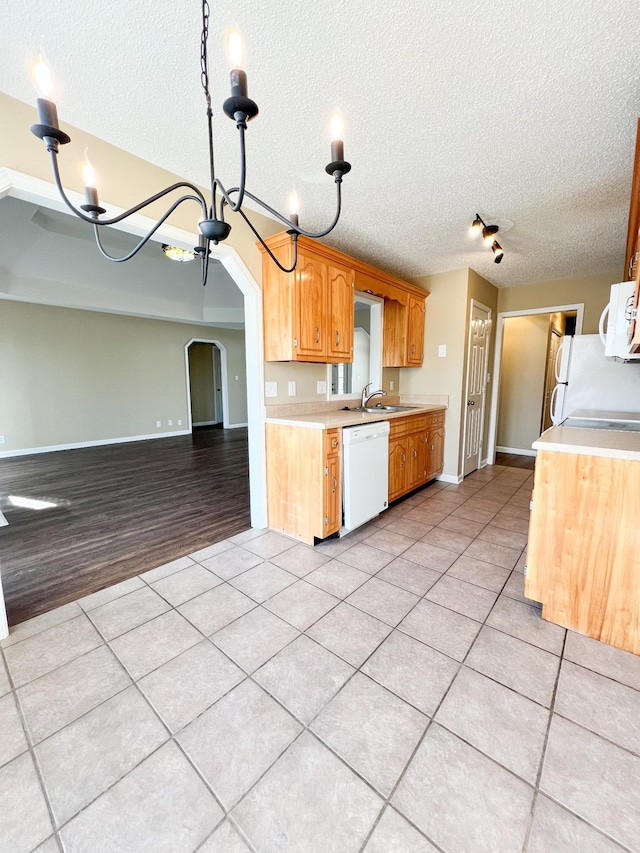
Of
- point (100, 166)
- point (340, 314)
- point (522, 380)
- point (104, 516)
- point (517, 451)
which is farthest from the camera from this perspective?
point (517, 451)

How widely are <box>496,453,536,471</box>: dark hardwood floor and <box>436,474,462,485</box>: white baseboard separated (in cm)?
133

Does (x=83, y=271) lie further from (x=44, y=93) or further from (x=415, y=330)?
(x=44, y=93)

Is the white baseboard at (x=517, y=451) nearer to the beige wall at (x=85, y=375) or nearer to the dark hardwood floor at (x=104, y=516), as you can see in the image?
the dark hardwood floor at (x=104, y=516)

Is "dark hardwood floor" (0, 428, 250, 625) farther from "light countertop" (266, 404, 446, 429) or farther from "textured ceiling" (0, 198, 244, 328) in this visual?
"textured ceiling" (0, 198, 244, 328)

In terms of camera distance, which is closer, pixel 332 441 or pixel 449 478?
pixel 332 441

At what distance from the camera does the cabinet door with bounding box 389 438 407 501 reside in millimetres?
3314

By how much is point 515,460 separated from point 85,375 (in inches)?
294

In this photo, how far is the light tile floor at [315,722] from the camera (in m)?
1.00

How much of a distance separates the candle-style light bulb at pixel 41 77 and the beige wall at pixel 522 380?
5876mm

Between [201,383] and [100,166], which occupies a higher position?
[100,166]

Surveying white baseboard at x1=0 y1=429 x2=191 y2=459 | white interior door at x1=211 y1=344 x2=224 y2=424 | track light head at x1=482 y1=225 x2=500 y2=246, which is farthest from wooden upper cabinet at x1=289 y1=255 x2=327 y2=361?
white interior door at x1=211 y1=344 x2=224 y2=424

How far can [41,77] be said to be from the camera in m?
0.85

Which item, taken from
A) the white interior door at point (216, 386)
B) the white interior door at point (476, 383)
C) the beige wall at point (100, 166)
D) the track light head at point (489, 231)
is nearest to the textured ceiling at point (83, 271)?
the beige wall at point (100, 166)

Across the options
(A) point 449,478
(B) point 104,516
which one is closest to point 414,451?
(A) point 449,478
